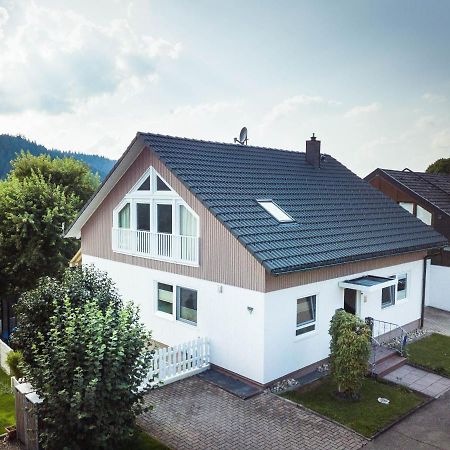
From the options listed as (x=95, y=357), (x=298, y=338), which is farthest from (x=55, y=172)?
(x=95, y=357)

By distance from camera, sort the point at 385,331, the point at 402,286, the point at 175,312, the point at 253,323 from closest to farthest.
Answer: the point at 253,323 < the point at 175,312 < the point at 385,331 < the point at 402,286

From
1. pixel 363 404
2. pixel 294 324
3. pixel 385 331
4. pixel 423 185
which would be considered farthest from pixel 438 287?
pixel 363 404

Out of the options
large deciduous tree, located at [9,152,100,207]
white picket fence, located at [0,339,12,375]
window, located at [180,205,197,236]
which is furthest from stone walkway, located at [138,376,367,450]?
large deciduous tree, located at [9,152,100,207]

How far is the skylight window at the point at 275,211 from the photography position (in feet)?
45.2

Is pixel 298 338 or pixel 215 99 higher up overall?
pixel 215 99

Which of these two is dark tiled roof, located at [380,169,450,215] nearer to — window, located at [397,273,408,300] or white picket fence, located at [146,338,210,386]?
Answer: window, located at [397,273,408,300]

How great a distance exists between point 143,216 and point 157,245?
141 cm

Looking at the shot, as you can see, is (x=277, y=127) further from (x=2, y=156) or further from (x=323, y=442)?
(x=2, y=156)

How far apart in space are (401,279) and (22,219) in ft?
57.0

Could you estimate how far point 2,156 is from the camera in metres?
81.4

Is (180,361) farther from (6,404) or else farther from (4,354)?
(4,354)

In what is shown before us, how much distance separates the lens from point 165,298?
49.8 feet

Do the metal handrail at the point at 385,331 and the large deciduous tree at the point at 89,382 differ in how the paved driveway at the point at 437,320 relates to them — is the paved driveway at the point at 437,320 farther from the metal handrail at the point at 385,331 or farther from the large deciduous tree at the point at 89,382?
the large deciduous tree at the point at 89,382

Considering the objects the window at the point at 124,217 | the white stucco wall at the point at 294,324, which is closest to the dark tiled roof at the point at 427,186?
the white stucco wall at the point at 294,324
